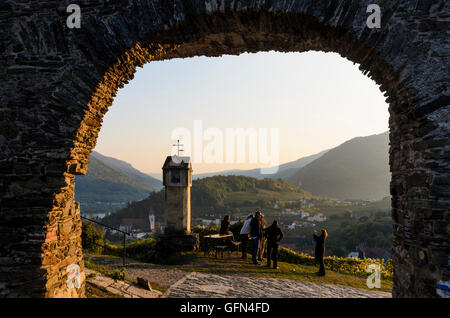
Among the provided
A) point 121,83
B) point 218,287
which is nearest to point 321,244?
point 218,287

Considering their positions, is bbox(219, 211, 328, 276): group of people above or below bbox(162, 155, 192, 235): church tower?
below

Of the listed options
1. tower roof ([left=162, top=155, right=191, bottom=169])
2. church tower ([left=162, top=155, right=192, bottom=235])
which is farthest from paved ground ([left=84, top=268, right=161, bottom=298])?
tower roof ([left=162, top=155, right=191, bottom=169])

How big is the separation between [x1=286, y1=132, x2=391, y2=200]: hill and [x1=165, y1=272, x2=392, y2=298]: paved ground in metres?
79.3

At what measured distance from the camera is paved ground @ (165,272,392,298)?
575 centimetres

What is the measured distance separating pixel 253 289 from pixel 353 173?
9327 centimetres

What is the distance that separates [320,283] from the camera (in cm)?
702

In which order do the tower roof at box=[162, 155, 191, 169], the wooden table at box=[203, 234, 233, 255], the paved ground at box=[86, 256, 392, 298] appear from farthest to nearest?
the tower roof at box=[162, 155, 191, 169] < the wooden table at box=[203, 234, 233, 255] < the paved ground at box=[86, 256, 392, 298]

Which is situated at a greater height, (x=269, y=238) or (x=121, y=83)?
(x=121, y=83)

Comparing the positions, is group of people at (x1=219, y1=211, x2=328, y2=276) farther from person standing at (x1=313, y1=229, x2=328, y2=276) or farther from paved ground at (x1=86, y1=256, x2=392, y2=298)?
paved ground at (x1=86, y1=256, x2=392, y2=298)

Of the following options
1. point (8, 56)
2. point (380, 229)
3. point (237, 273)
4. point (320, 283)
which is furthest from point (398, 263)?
point (380, 229)

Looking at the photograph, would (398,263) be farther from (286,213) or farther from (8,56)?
(286,213)

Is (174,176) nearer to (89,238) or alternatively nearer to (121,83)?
(89,238)

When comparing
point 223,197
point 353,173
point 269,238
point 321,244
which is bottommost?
point 223,197

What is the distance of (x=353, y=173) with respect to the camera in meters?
90.9
